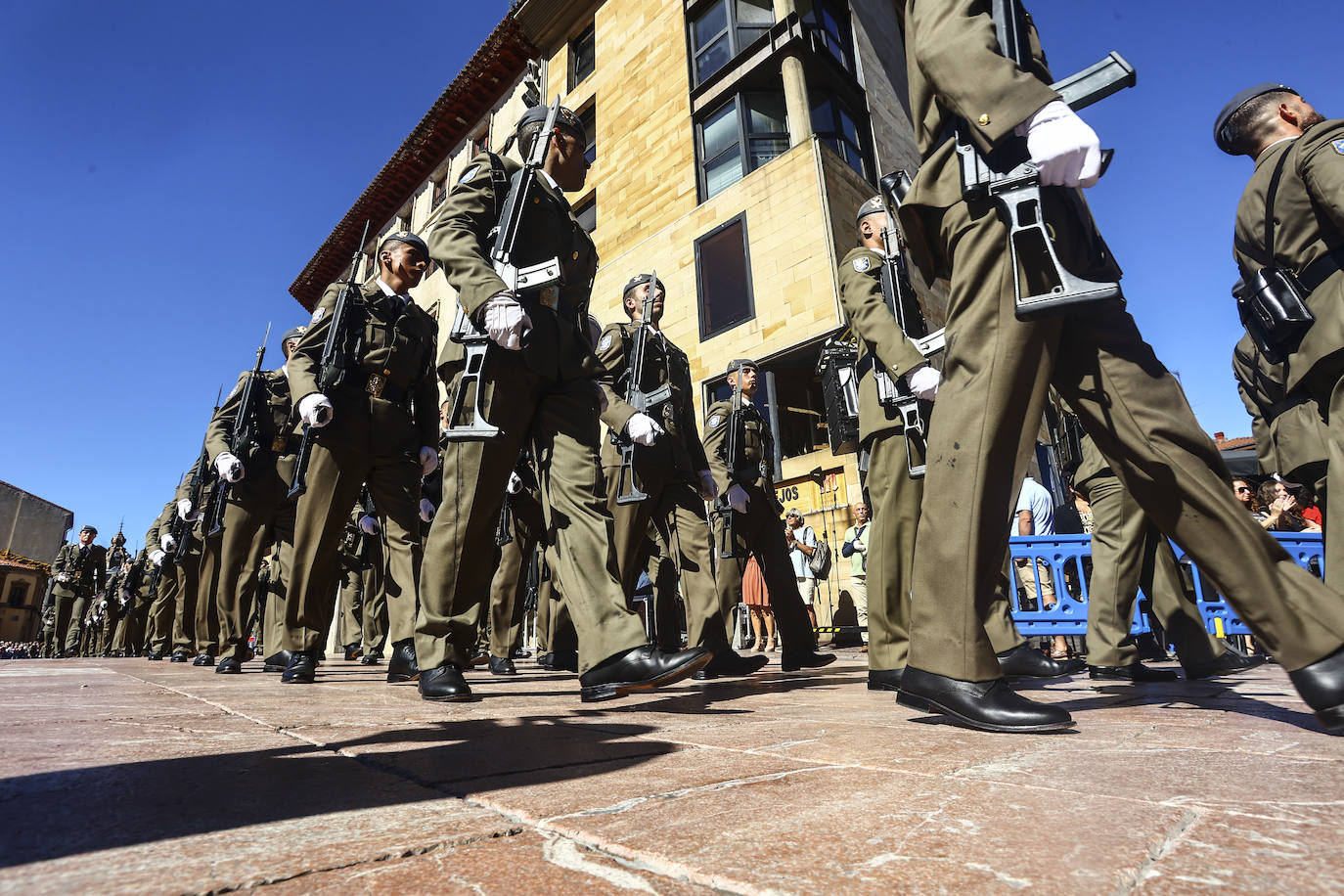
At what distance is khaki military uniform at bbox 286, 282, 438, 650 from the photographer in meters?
3.74

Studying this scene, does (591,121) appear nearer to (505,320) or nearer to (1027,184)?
(505,320)

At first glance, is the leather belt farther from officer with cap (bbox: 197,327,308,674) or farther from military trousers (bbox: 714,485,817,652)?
officer with cap (bbox: 197,327,308,674)

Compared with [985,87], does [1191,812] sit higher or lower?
lower

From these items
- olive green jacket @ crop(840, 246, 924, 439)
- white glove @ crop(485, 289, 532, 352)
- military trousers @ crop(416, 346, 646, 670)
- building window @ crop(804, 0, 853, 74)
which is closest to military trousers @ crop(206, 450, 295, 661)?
military trousers @ crop(416, 346, 646, 670)

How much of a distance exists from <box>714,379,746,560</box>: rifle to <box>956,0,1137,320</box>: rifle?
112 inches

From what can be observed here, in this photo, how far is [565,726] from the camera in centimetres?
189

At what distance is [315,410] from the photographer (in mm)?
3510

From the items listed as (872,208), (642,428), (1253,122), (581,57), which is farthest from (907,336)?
(581,57)

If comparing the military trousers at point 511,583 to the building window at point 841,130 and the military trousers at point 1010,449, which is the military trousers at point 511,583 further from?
the building window at point 841,130

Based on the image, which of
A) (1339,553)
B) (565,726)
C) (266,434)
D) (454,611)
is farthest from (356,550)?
(1339,553)

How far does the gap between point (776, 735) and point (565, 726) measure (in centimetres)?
59

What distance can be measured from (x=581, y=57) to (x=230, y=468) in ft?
54.9

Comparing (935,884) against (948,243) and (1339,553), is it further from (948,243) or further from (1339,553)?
(1339,553)

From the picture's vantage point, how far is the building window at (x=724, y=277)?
486 inches
